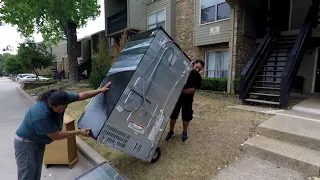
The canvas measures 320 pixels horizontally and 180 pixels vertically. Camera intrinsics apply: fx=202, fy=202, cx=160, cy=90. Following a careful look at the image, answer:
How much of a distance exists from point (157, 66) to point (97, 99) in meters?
1.04

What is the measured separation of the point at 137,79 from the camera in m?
2.74

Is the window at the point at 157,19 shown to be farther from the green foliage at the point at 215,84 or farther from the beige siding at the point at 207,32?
the green foliage at the point at 215,84

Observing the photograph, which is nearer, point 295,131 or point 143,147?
point 143,147

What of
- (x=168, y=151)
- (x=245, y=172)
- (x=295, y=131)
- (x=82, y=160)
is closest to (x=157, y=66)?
(x=168, y=151)

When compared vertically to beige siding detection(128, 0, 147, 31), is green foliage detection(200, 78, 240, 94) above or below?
below

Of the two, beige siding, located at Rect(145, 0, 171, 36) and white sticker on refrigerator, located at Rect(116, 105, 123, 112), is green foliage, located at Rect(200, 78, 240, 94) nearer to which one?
beige siding, located at Rect(145, 0, 171, 36)

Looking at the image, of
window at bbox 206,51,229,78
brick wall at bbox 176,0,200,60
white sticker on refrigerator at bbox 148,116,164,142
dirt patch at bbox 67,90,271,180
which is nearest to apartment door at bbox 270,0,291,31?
window at bbox 206,51,229,78

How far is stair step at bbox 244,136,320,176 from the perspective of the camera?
9.34 ft

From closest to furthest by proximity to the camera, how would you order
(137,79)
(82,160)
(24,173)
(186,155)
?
(24,173), (137,79), (186,155), (82,160)

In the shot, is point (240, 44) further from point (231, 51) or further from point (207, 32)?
point (207, 32)

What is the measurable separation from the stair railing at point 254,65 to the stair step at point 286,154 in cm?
308

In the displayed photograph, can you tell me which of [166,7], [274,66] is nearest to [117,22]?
[166,7]

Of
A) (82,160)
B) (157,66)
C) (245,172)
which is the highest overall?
(157,66)

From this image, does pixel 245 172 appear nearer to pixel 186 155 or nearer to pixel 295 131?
pixel 186 155
